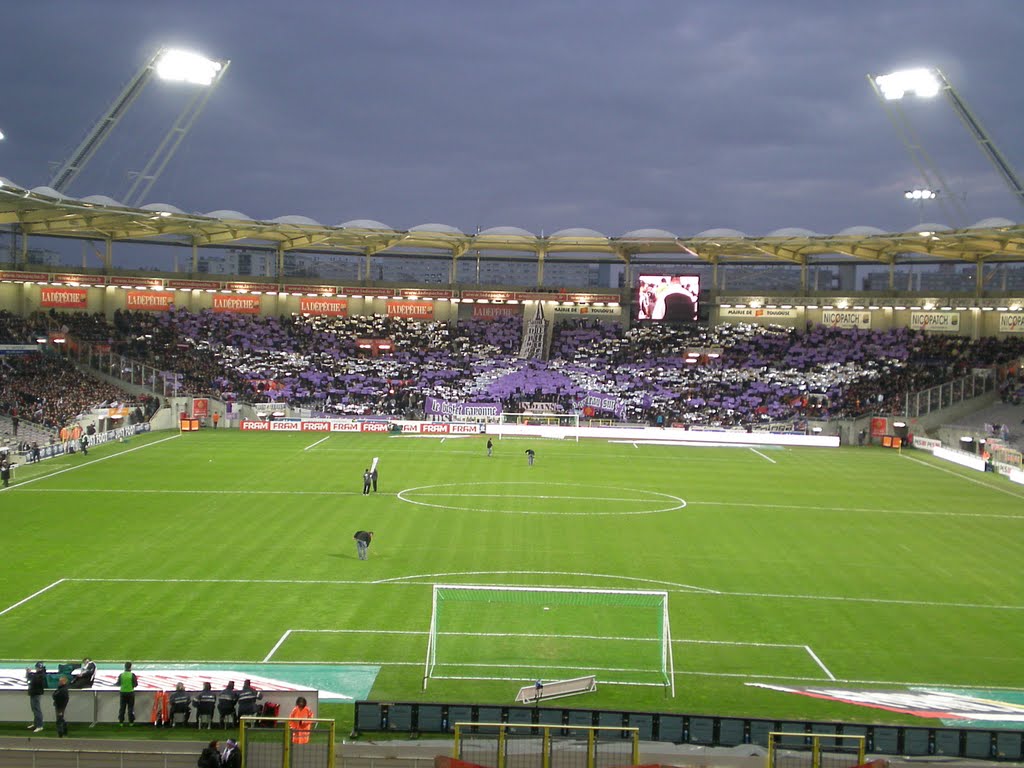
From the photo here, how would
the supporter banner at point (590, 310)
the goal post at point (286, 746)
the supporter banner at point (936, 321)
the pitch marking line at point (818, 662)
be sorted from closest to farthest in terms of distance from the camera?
1. the goal post at point (286, 746)
2. the pitch marking line at point (818, 662)
3. the supporter banner at point (936, 321)
4. the supporter banner at point (590, 310)

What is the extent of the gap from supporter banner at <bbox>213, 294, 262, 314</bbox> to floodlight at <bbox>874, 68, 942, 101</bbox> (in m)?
51.7

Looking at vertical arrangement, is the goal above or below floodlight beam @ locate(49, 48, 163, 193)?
below

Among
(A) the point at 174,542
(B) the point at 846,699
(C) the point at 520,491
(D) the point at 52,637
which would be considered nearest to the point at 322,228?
(C) the point at 520,491

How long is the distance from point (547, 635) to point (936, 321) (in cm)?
6696

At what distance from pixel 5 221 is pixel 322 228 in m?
21.8

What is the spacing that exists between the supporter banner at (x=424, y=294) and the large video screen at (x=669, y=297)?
17.2 metres

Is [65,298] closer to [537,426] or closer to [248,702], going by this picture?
[537,426]

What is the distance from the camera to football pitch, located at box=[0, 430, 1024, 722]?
18.4m

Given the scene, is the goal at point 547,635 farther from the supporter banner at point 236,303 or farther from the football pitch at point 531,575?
the supporter banner at point 236,303

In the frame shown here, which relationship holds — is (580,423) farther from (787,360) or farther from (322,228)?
(322,228)

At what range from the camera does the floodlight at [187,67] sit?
196ft

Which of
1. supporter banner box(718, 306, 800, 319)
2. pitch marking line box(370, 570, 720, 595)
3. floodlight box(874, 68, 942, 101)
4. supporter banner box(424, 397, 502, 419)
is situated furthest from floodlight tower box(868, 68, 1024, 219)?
pitch marking line box(370, 570, 720, 595)

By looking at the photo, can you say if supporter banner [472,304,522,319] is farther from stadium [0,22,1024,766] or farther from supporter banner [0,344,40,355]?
supporter banner [0,344,40,355]

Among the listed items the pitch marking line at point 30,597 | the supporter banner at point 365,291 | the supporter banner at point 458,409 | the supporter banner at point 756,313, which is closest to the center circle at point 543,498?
the pitch marking line at point 30,597
